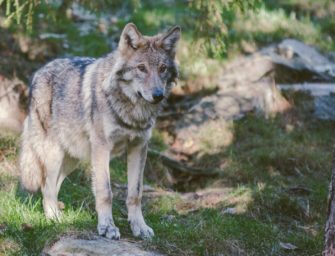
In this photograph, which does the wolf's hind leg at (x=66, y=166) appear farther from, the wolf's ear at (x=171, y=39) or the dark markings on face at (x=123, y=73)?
the wolf's ear at (x=171, y=39)

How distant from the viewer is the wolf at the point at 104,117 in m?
5.13

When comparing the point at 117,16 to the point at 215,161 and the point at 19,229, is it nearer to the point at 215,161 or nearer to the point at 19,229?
the point at 215,161

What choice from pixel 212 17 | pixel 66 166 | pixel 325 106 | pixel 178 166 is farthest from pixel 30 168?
pixel 325 106

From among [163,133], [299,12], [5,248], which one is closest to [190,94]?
[163,133]

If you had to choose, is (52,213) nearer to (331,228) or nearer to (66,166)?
(66,166)

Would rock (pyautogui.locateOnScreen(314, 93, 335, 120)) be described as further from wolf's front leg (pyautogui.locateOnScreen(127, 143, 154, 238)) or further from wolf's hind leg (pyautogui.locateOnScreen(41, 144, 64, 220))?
wolf's hind leg (pyautogui.locateOnScreen(41, 144, 64, 220))

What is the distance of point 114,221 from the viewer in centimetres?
541

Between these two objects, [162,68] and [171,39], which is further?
[171,39]

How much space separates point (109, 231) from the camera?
491cm

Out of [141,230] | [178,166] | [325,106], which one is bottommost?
[178,166]

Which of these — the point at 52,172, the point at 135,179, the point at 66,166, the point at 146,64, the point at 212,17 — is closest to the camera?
the point at 146,64

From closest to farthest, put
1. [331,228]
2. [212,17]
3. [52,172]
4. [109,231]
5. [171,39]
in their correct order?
[331,228]
[109,231]
[171,39]
[52,172]
[212,17]

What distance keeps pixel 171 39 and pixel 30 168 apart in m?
2.03

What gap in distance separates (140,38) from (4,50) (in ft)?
16.3
